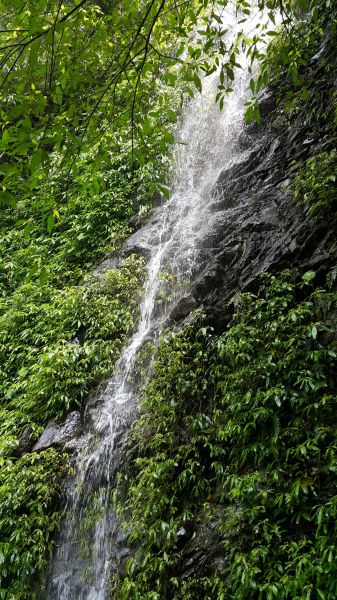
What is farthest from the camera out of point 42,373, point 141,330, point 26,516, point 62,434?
point 141,330

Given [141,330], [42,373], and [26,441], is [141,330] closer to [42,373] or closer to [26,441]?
[42,373]

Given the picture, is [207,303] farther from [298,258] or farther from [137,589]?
[137,589]

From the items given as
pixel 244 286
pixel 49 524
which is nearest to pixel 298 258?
pixel 244 286

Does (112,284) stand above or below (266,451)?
above

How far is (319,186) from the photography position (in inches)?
199

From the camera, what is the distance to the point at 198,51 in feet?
10.1

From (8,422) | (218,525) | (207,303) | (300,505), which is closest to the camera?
(300,505)

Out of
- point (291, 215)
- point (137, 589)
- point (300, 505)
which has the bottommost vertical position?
point (137, 589)

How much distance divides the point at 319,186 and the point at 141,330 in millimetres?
2995

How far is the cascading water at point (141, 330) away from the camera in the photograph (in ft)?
15.0

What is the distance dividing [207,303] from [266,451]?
223 centimetres

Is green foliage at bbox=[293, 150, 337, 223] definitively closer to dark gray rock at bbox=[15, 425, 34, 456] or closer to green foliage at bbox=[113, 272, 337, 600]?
green foliage at bbox=[113, 272, 337, 600]

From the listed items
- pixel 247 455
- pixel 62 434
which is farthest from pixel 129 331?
pixel 247 455

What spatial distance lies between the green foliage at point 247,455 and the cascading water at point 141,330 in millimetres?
380
